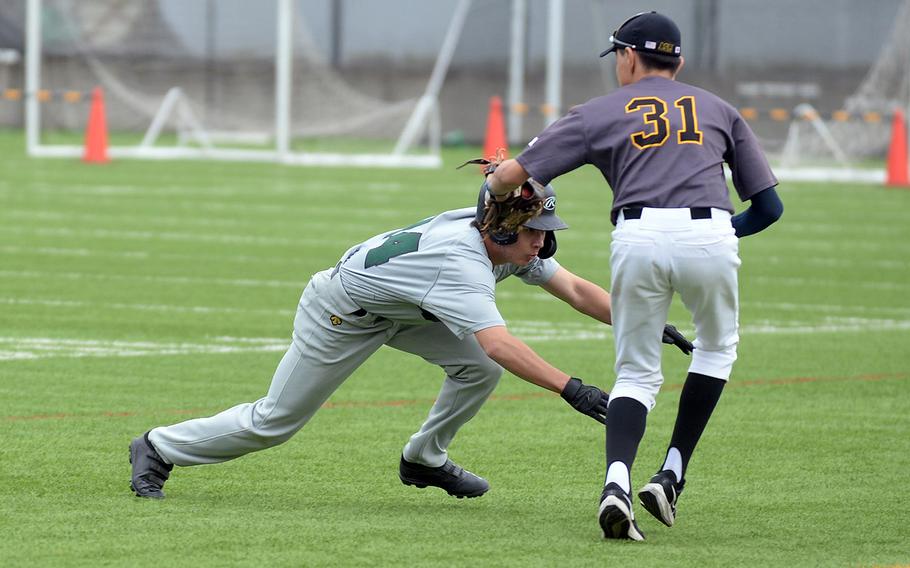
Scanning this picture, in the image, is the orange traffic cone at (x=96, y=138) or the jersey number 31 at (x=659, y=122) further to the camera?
the orange traffic cone at (x=96, y=138)

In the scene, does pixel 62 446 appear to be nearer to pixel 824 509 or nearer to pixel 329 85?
pixel 824 509

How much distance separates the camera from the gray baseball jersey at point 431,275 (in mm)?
6527

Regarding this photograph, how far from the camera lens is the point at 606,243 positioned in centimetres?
1870

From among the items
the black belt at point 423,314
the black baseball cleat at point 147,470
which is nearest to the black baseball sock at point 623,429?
the black belt at point 423,314

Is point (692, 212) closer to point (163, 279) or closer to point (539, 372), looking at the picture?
point (539, 372)

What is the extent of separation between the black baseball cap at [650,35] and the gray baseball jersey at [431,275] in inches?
34.9

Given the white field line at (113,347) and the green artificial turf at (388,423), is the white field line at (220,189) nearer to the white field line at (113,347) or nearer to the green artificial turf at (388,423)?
the green artificial turf at (388,423)

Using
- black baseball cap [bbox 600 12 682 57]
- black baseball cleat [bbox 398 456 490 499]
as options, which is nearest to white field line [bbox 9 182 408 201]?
black baseball cleat [bbox 398 456 490 499]

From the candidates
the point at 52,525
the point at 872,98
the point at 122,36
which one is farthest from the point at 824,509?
the point at 122,36

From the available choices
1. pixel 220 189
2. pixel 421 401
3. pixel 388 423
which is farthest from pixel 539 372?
pixel 220 189

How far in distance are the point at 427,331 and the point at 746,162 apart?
1.43 meters

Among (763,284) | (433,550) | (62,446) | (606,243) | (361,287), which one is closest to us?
(433,550)

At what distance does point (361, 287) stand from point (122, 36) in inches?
1065

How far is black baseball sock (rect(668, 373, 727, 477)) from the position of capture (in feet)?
22.3
